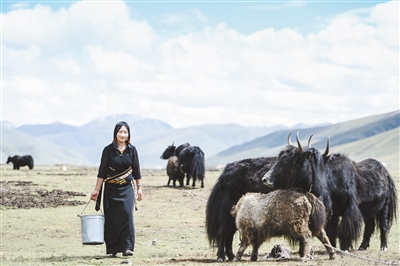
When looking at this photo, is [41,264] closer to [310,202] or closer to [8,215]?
[310,202]

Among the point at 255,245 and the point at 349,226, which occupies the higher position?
the point at 349,226

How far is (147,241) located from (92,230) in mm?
4218

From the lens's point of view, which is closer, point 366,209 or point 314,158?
point 314,158

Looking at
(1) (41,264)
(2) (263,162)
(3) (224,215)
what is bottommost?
(1) (41,264)

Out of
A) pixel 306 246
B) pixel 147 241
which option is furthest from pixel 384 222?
pixel 147 241

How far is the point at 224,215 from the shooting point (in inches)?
376

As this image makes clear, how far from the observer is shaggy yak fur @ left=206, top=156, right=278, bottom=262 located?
9477 mm

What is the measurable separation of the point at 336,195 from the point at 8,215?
1091 centimetres

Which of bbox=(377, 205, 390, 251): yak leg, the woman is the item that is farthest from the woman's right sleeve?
bbox=(377, 205, 390, 251): yak leg

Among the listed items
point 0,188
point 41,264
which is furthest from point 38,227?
point 0,188

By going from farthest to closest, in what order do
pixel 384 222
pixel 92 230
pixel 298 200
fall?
pixel 384 222 → pixel 92 230 → pixel 298 200

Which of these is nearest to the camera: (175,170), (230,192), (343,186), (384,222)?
(230,192)

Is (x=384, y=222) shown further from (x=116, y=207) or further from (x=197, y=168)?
(x=197, y=168)

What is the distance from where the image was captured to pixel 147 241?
43.5 feet
